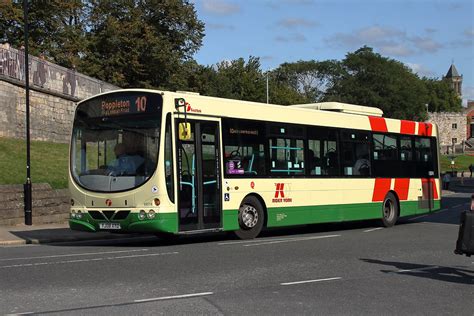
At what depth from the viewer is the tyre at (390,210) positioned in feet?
64.8

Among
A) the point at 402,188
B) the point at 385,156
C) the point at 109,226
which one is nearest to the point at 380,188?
the point at 385,156

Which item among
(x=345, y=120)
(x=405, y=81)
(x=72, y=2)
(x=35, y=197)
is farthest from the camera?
(x=405, y=81)

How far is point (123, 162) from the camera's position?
13.6 meters

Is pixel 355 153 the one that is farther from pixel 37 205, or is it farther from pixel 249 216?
pixel 37 205

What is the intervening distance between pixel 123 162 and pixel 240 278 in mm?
5142

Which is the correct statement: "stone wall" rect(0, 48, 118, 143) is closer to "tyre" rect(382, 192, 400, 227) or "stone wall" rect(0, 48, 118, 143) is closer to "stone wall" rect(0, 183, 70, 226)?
"stone wall" rect(0, 183, 70, 226)

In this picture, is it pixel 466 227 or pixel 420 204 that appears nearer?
pixel 466 227

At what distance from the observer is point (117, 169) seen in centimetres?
1371

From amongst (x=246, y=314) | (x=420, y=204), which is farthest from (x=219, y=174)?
(x=420, y=204)

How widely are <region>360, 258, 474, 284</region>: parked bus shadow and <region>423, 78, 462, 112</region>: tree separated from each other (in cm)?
14683

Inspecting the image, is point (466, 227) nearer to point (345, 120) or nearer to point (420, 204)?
point (345, 120)

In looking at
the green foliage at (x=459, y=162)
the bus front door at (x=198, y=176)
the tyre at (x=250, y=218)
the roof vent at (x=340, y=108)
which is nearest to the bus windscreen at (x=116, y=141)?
the bus front door at (x=198, y=176)

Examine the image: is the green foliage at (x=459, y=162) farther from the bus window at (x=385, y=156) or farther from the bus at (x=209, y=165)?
the bus at (x=209, y=165)

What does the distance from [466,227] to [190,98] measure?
22.5ft
